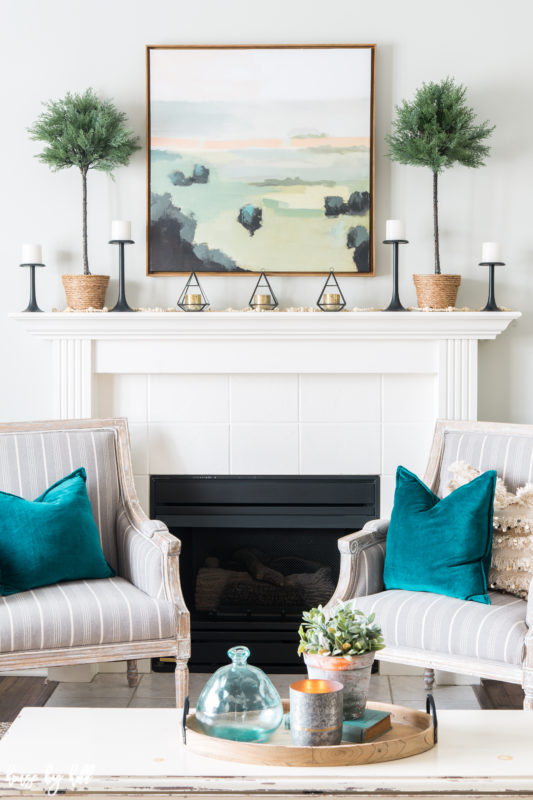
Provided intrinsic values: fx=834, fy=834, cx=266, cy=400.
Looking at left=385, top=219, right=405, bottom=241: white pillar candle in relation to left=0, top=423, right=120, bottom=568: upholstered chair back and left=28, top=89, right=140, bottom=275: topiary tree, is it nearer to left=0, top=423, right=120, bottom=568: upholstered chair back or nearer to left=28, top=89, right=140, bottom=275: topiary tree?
left=28, top=89, right=140, bottom=275: topiary tree

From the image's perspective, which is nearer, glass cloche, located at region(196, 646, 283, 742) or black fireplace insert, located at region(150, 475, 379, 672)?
glass cloche, located at region(196, 646, 283, 742)

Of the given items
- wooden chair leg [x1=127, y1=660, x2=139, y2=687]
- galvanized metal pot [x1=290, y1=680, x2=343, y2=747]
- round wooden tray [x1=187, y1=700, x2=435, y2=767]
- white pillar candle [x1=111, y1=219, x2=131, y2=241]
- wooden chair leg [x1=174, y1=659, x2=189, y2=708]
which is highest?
→ white pillar candle [x1=111, y1=219, x2=131, y2=241]

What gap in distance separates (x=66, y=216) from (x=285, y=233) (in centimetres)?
84

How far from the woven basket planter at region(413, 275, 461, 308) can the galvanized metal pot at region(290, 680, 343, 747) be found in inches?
70.5

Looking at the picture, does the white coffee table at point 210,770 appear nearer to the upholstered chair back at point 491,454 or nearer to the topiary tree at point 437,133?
the upholstered chair back at point 491,454

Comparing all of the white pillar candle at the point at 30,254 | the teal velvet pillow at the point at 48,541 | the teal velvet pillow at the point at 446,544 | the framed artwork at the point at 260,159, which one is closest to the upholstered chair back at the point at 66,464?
the teal velvet pillow at the point at 48,541

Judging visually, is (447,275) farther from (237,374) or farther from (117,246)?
(117,246)

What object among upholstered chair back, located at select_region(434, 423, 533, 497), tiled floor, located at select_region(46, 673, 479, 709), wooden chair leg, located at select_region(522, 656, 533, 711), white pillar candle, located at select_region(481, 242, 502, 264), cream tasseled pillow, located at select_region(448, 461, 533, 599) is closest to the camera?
Result: wooden chair leg, located at select_region(522, 656, 533, 711)

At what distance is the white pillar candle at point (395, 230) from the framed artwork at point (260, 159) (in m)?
0.16

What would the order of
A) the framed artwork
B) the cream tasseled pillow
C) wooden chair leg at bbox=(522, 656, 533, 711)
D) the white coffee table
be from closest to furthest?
the white coffee table → wooden chair leg at bbox=(522, 656, 533, 711) → the cream tasseled pillow → the framed artwork

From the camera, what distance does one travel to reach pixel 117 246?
10.5 feet

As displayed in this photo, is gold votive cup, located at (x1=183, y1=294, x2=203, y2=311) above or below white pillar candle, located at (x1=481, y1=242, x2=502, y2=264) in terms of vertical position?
below

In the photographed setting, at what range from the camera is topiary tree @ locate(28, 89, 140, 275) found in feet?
9.78

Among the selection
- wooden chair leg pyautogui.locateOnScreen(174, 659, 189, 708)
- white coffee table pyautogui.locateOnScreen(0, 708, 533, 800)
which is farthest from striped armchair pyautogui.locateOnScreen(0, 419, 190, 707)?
white coffee table pyautogui.locateOnScreen(0, 708, 533, 800)
